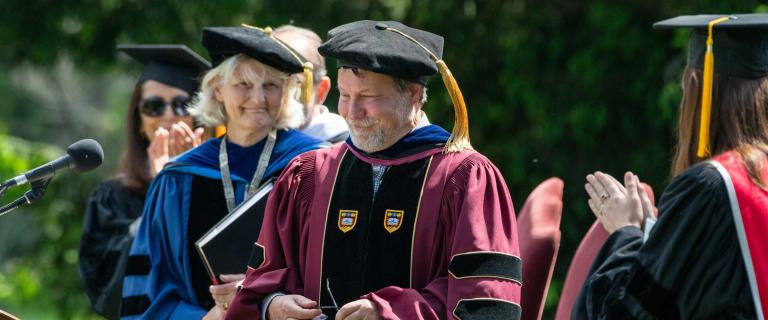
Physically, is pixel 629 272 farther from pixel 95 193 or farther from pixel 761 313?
pixel 95 193

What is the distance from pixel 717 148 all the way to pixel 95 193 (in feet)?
11.0

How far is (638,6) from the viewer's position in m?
8.81

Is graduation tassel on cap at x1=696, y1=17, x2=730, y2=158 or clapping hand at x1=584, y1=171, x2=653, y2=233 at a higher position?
graduation tassel on cap at x1=696, y1=17, x2=730, y2=158

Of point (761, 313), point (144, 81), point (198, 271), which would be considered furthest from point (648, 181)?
point (761, 313)

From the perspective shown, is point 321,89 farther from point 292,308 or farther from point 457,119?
point 292,308

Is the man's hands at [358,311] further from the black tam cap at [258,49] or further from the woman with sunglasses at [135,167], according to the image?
the woman with sunglasses at [135,167]

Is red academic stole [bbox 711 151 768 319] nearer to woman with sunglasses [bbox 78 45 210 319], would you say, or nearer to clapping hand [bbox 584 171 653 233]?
clapping hand [bbox 584 171 653 233]

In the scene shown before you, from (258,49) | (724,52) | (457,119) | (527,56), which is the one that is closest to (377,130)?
(457,119)

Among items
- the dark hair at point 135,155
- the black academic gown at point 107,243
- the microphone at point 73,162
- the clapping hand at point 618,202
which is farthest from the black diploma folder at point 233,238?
the dark hair at point 135,155

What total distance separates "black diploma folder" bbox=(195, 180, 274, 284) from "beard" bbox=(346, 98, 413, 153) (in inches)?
27.4

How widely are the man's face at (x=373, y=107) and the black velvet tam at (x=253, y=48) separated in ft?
2.84

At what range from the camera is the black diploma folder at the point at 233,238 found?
4.65 meters

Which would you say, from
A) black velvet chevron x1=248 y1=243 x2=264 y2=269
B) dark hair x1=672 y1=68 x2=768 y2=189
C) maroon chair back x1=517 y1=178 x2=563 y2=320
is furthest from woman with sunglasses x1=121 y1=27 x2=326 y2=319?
dark hair x1=672 y1=68 x2=768 y2=189

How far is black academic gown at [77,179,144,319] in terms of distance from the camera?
5.98m
